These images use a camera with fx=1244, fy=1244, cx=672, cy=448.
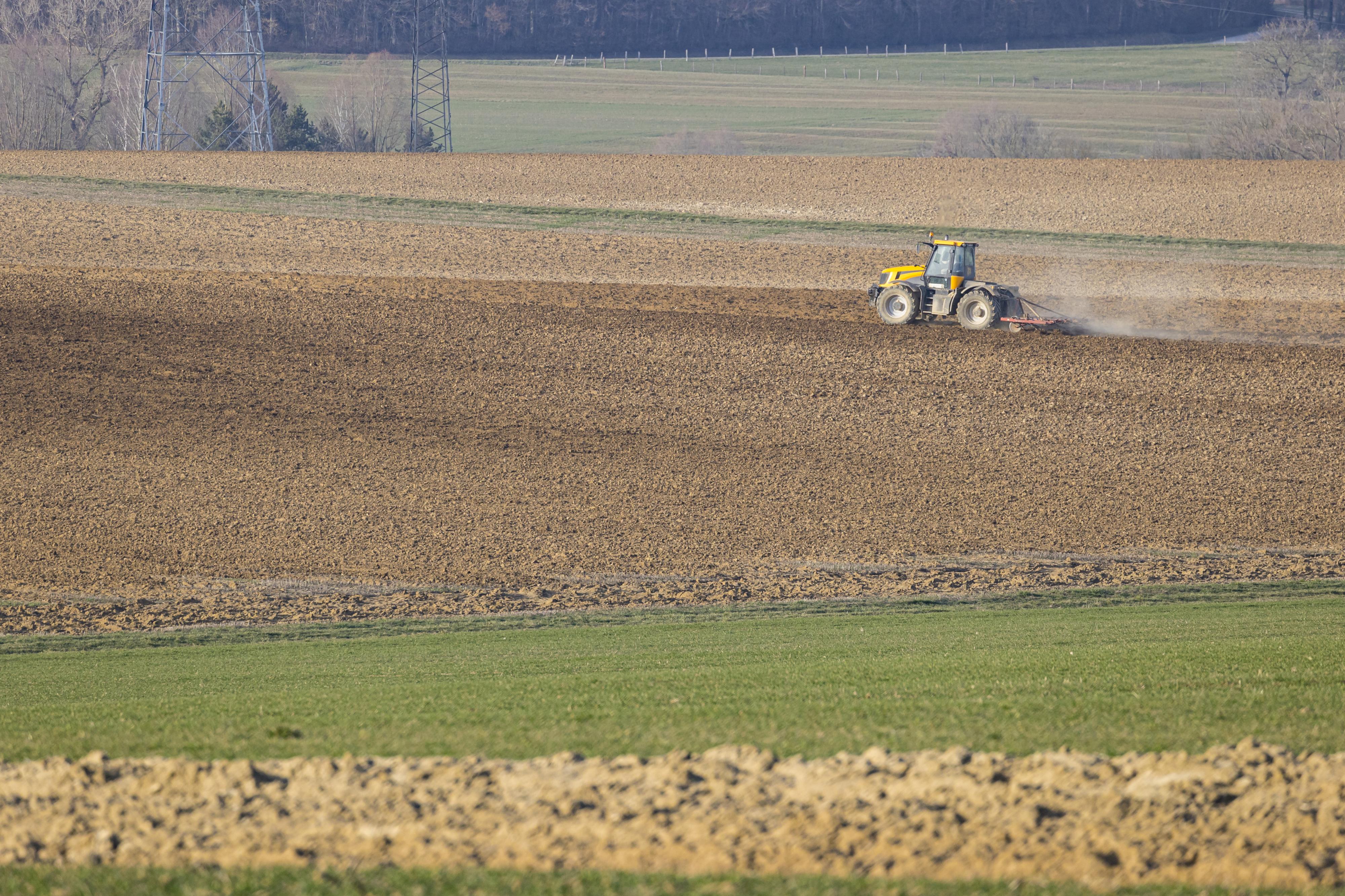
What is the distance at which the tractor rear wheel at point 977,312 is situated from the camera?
3017 cm

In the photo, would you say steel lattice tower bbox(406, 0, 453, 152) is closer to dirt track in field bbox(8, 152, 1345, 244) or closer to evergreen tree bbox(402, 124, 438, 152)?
evergreen tree bbox(402, 124, 438, 152)

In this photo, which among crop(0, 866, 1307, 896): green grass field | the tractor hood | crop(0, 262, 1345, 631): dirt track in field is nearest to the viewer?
crop(0, 866, 1307, 896): green grass field

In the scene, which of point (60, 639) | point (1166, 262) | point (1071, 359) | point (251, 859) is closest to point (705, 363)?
point (1071, 359)

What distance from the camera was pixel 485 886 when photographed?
5648 millimetres

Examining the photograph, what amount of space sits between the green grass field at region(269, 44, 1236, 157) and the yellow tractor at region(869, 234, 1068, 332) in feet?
164

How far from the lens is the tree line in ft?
338

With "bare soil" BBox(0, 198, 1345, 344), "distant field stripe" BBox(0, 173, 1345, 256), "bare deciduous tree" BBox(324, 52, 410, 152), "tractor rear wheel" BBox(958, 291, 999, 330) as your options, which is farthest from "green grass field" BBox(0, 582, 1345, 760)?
"bare deciduous tree" BBox(324, 52, 410, 152)

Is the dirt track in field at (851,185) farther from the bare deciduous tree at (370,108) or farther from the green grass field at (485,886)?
the green grass field at (485,886)

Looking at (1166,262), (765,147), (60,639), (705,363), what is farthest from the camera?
(765,147)

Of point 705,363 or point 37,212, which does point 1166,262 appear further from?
point 37,212

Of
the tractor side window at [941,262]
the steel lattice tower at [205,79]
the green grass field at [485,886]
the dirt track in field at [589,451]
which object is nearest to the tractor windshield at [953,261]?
the tractor side window at [941,262]

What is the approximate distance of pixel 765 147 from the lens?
278 ft

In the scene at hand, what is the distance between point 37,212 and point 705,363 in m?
25.8

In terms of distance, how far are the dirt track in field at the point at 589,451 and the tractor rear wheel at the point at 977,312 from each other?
48 centimetres
